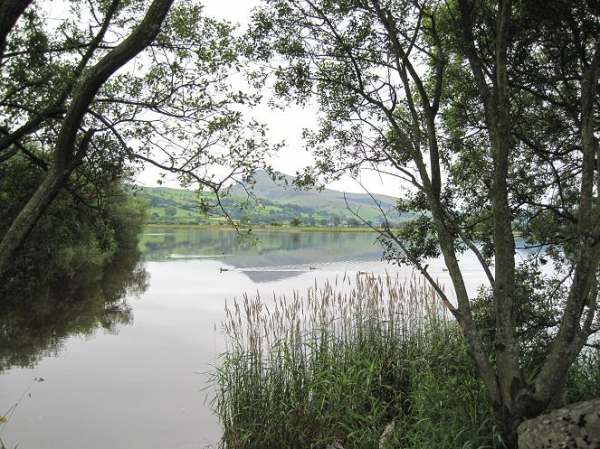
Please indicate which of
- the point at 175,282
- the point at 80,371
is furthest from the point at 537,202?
the point at 175,282

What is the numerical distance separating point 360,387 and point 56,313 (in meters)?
14.9

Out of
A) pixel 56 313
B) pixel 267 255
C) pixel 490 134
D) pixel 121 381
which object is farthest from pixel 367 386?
pixel 267 255

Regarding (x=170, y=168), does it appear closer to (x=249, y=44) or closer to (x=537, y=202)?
(x=249, y=44)

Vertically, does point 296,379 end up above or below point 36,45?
below

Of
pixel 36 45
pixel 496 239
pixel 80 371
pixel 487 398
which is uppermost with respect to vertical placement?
pixel 36 45

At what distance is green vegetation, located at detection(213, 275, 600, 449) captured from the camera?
5.38 m

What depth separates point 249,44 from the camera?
6.58m

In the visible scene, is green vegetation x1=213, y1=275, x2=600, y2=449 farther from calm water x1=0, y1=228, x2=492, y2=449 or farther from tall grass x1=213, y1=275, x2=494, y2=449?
calm water x1=0, y1=228, x2=492, y2=449

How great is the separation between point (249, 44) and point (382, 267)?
31.3 metres

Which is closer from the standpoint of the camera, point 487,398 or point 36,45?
point 487,398

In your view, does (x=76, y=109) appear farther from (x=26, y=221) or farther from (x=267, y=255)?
(x=267, y=255)

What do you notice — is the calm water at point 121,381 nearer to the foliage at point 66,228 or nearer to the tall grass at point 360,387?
the tall grass at point 360,387

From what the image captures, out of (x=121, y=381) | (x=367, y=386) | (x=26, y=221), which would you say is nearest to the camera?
(x=26, y=221)

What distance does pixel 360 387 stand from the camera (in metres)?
7.05
